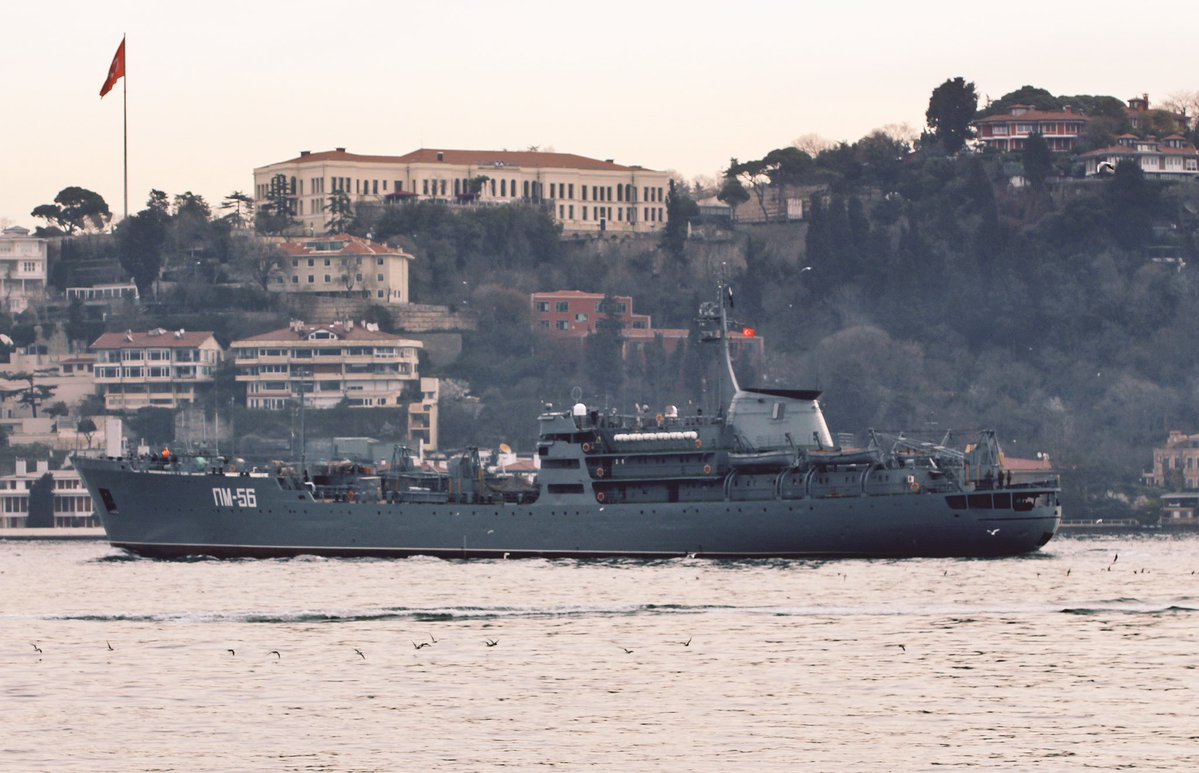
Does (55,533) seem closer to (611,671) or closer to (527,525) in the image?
(527,525)

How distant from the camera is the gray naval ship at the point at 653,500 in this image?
7456 centimetres

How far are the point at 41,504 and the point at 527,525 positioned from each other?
78.9m

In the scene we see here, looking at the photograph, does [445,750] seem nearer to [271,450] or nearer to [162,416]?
[271,450]

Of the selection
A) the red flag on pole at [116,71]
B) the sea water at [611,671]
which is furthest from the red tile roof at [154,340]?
the sea water at [611,671]

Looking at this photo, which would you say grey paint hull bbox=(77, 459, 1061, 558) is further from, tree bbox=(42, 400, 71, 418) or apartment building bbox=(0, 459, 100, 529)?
tree bbox=(42, 400, 71, 418)

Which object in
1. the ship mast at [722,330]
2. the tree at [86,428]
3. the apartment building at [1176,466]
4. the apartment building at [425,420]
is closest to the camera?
the ship mast at [722,330]

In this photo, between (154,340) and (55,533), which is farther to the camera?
(154,340)

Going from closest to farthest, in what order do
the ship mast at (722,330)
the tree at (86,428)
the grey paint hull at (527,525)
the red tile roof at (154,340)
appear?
1. the grey paint hull at (527,525)
2. the ship mast at (722,330)
3. the tree at (86,428)
4. the red tile roof at (154,340)

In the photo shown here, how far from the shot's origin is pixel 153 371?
186375 mm

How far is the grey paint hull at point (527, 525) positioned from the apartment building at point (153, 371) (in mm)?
99841

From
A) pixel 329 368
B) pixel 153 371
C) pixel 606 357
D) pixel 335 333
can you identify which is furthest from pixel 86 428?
pixel 606 357

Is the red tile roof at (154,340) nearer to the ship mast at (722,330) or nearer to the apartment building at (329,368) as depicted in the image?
the apartment building at (329,368)

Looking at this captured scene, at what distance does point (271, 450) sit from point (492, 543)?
91087mm

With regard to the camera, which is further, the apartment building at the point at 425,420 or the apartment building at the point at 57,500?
the apartment building at the point at 425,420
